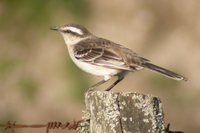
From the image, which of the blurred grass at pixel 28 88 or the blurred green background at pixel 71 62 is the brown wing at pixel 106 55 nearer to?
the blurred green background at pixel 71 62

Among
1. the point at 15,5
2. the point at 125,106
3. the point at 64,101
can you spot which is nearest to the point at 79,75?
the point at 64,101

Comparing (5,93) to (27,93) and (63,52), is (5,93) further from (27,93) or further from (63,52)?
(63,52)

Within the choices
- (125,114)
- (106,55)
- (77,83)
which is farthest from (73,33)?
(77,83)

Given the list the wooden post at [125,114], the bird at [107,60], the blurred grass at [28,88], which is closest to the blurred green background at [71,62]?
the blurred grass at [28,88]

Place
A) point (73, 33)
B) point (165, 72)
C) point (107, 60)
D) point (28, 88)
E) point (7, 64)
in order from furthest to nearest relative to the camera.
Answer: point (7, 64) < point (28, 88) < point (73, 33) < point (107, 60) < point (165, 72)

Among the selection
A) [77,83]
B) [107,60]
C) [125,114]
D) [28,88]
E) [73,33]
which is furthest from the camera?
[28,88]

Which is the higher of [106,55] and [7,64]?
[7,64]

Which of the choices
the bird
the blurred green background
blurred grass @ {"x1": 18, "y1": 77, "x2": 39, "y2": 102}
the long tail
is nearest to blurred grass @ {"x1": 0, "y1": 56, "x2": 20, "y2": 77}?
the blurred green background

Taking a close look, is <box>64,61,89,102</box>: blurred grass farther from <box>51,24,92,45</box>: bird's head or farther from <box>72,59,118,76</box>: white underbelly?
<box>72,59,118,76</box>: white underbelly

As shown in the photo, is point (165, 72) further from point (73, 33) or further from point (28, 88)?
point (28, 88)
